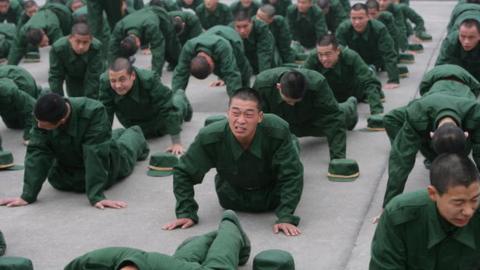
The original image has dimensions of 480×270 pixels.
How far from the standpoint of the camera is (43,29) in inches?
475

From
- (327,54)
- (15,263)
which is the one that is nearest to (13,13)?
(327,54)

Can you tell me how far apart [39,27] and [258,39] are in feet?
Answer: 10.1

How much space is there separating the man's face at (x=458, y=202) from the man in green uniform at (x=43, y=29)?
8.14m

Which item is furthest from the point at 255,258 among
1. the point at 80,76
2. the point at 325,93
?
the point at 80,76

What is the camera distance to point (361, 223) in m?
6.39

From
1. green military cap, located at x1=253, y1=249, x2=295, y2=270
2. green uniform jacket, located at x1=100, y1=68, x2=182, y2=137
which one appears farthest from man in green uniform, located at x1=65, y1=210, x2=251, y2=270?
green uniform jacket, located at x1=100, y1=68, x2=182, y2=137

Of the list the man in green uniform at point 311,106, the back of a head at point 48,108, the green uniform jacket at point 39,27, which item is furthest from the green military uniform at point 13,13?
the back of a head at point 48,108

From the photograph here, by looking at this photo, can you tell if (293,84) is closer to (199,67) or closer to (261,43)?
(199,67)

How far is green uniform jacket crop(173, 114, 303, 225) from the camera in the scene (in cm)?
627

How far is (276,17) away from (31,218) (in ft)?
21.0

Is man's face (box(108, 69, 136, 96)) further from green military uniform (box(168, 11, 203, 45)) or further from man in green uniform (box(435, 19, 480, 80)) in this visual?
green military uniform (box(168, 11, 203, 45))

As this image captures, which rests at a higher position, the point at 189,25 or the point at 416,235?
the point at 416,235

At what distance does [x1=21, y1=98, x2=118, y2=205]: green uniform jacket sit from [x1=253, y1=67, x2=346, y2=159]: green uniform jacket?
151 centimetres

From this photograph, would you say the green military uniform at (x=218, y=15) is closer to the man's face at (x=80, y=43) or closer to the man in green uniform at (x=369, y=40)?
the man in green uniform at (x=369, y=40)
